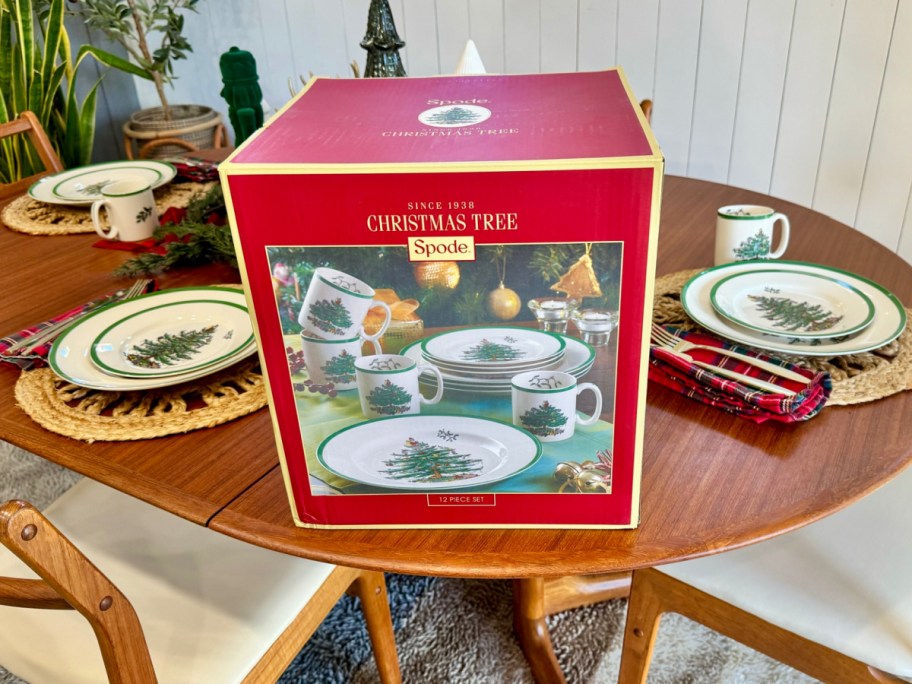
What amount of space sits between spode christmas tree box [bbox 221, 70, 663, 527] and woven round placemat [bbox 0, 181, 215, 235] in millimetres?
902

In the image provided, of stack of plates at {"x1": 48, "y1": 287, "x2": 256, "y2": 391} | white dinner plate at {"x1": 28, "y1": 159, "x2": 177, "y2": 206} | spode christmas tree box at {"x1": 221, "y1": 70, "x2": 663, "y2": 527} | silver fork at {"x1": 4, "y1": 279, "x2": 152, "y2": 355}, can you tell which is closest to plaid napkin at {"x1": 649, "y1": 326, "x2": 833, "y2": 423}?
spode christmas tree box at {"x1": 221, "y1": 70, "x2": 663, "y2": 527}

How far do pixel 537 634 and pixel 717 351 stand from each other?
0.70 metres

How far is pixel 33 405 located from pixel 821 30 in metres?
1.92

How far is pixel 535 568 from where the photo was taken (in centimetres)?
60

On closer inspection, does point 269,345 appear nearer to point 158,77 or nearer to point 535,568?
point 535,568

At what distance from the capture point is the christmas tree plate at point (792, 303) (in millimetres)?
880

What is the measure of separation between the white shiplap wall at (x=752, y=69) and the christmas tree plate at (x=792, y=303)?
1202 mm

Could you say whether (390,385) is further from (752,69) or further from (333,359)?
(752,69)

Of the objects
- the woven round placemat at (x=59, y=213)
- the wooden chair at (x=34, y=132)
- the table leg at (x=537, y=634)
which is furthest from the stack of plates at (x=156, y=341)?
the wooden chair at (x=34, y=132)

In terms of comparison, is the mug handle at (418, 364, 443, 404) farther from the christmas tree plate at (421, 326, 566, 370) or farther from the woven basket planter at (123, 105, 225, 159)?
the woven basket planter at (123, 105, 225, 159)

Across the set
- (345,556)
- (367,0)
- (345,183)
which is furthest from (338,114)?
A: (367,0)

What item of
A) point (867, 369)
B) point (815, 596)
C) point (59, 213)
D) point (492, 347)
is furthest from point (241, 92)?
point (815, 596)

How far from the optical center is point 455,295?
1.71ft

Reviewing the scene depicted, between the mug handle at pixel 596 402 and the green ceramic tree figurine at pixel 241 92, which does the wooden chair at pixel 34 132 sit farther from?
the mug handle at pixel 596 402
